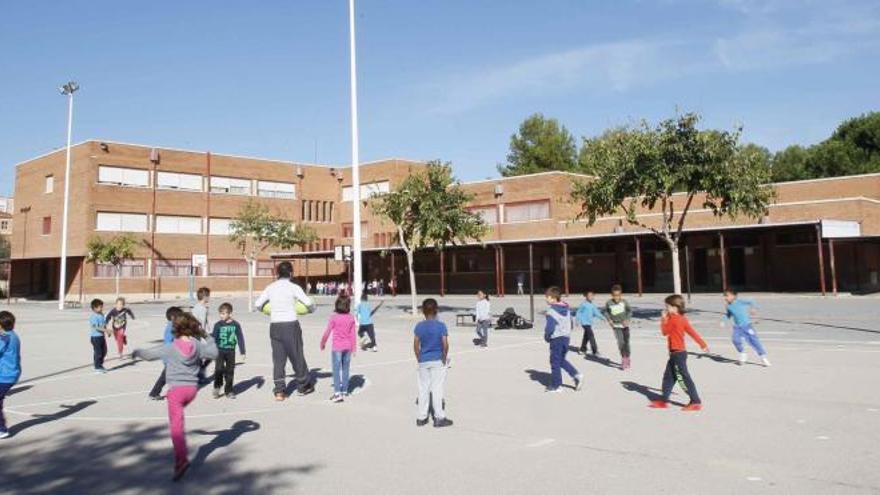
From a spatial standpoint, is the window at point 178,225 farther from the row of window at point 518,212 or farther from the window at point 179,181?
the row of window at point 518,212

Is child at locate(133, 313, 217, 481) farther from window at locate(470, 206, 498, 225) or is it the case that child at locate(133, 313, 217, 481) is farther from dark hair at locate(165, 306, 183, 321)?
window at locate(470, 206, 498, 225)

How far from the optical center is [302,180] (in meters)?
60.8

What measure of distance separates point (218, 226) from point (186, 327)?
168 ft

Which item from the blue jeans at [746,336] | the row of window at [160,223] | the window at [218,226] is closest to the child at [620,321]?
the blue jeans at [746,336]

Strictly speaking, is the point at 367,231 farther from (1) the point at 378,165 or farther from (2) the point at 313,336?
(2) the point at 313,336

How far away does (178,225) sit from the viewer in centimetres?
5334

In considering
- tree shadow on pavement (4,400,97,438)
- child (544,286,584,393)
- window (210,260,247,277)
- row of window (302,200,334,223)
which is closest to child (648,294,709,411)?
child (544,286,584,393)

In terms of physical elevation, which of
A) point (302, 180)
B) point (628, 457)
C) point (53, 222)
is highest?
point (302, 180)

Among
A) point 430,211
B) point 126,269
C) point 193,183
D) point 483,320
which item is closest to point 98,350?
point 483,320

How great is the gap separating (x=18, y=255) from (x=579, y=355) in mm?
54911

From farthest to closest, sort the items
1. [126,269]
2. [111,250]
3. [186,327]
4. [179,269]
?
[179,269]
[126,269]
[111,250]
[186,327]

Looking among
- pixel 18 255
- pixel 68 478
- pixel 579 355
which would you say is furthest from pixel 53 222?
pixel 68 478

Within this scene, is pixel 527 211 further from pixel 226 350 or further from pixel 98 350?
pixel 226 350

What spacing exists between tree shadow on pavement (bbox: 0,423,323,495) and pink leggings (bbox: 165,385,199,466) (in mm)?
217
